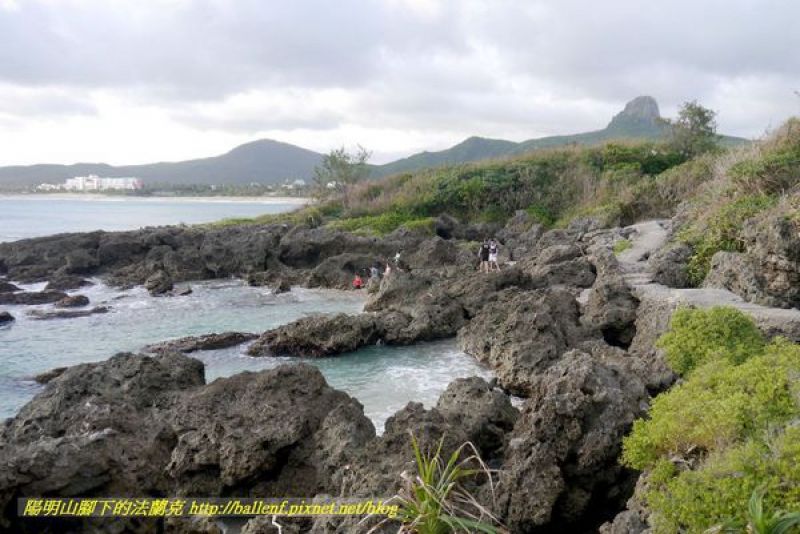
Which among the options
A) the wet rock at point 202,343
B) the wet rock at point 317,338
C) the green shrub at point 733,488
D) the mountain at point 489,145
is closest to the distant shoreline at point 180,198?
the mountain at point 489,145

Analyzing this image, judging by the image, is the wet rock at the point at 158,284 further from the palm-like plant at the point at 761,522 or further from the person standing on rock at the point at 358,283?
the palm-like plant at the point at 761,522

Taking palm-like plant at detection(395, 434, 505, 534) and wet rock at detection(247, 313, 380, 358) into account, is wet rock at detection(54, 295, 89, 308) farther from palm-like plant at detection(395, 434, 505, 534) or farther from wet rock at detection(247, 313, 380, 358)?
palm-like plant at detection(395, 434, 505, 534)

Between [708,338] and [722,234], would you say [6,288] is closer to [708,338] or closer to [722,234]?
[722,234]

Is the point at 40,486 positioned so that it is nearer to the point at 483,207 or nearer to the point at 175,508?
the point at 175,508

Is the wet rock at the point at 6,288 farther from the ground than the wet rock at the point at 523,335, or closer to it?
closer to it

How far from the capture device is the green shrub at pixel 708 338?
976cm

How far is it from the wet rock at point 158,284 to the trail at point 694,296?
19.9 metres

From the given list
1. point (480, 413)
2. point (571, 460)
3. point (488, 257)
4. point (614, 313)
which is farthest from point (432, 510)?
point (488, 257)

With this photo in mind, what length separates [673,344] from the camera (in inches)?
406

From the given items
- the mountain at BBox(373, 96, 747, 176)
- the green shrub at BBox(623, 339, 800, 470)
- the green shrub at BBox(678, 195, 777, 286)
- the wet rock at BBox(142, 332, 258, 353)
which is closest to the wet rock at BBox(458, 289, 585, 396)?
the green shrub at BBox(678, 195, 777, 286)

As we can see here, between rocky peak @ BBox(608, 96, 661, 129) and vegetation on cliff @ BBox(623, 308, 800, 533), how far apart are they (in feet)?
414

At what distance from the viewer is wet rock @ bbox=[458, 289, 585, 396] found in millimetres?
13469

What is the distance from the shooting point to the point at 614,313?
15008 millimetres

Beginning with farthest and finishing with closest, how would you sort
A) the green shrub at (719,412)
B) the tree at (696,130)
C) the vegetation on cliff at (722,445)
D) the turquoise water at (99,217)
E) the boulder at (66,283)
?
the turquoise water at (99,217) < the tree at (696,130) < the boulder at (66,283) < the green shrub at (719,412) < the vegetation on cliff at (722,445)
